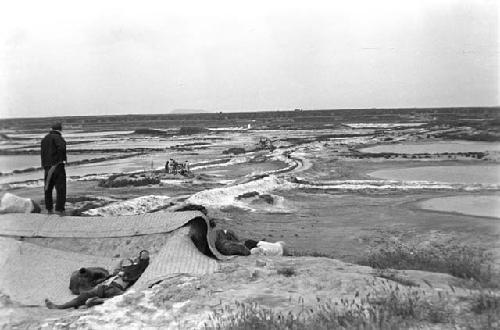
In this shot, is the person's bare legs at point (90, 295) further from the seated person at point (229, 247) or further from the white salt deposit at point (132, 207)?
the white salt deposit at point (132, 207)

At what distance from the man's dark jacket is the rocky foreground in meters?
3.78

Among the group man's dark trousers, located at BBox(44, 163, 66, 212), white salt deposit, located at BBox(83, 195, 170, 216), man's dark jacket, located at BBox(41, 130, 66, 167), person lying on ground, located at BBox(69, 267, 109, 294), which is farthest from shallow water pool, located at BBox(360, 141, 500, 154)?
person lying on ground, located at BBox(69, 267, 109, 294)

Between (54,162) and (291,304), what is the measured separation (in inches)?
229

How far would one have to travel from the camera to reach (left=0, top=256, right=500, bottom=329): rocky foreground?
4246 millimetres

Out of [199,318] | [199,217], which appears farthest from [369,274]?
[199,217]

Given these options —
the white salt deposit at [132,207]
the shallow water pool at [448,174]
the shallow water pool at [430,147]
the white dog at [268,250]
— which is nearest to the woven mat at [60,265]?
the white dog at [268,250]

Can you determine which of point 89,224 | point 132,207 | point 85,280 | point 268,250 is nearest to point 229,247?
point 268,250

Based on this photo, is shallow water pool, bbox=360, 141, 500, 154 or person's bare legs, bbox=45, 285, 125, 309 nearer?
person's bare legs, bbox=45, 285, 125, 309

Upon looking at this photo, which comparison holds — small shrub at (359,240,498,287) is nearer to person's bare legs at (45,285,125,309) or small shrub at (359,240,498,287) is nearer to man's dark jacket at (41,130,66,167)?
person's bare legs at (45,285,125,309)

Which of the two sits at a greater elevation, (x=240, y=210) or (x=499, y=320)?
(x=499, y=320)

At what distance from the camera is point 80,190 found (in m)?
15.2

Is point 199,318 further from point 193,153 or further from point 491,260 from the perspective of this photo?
point 193,153

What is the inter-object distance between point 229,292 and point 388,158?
2096 cm

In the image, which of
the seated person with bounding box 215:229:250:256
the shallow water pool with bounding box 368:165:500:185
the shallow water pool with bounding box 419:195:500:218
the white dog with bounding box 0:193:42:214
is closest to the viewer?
the seated person with bounding box 215:229:250:256
